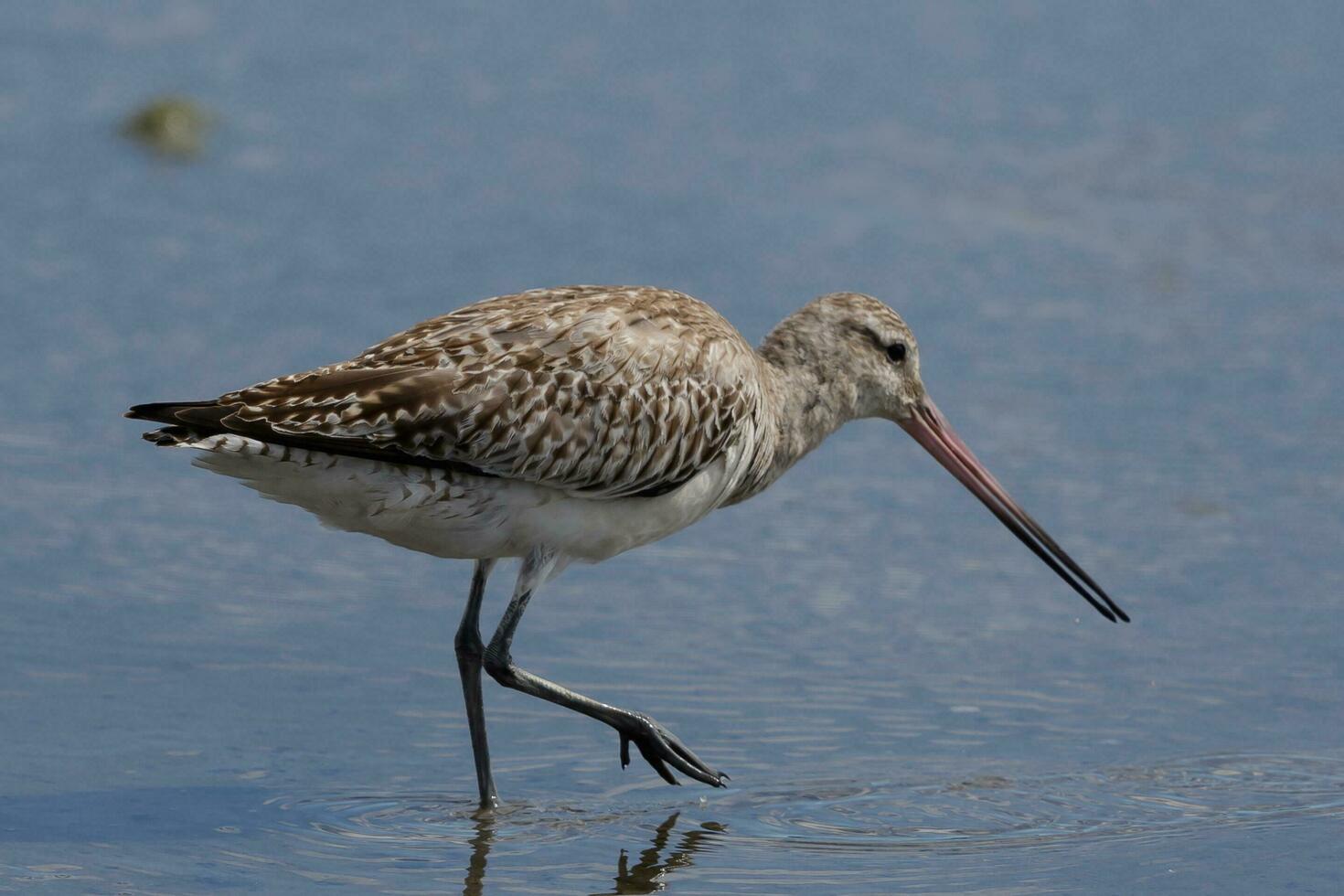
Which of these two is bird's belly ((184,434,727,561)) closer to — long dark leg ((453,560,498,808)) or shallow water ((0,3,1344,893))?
long dark leg ((453,560,498,808))

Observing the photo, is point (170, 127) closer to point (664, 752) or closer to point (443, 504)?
point (443, 504)

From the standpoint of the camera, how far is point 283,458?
5922 mm

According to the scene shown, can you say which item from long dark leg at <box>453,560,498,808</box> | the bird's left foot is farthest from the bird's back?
the bird's left foot

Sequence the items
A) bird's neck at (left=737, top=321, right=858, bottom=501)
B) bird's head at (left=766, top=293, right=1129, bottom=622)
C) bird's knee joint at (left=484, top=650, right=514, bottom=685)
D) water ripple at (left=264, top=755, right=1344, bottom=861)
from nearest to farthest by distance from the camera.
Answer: water ripple at (left=264, top=755, right=1344, bottom=861) < bird's knee joint at (left=484, top=650, right=514, bottom=685) < bird's neck at (left=737, top=321, right=858, bottom=501) < bird's head at (left=766, top=293, right=1129, bottom=622)

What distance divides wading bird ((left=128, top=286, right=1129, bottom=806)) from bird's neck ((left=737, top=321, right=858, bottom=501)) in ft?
0.07

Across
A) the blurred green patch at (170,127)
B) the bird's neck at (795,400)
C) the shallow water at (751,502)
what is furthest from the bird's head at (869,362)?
the blurred green patch at (170,127)

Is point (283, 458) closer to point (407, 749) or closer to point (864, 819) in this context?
point (407, 749)

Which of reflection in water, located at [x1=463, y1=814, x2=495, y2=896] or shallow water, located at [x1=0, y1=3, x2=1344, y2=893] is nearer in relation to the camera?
reflection in water, located at [x1=463, y1=814, x2=495, y2=896]

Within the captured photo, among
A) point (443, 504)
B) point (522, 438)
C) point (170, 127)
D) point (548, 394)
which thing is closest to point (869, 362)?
point (548, 394)

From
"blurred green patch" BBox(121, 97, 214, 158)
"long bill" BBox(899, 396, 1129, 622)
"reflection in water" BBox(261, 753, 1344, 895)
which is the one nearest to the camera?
"reflection in water" BBox(261, 753, 1344, 895)

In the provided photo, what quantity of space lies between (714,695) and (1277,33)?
9.44m

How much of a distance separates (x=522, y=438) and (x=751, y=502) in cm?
281

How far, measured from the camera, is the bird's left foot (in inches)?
244

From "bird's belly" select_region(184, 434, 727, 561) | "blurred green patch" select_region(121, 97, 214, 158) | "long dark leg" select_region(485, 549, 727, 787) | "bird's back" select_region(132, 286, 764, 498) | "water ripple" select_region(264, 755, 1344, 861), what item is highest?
"blurred green patch" select_region(121, 97, 214, 158)
